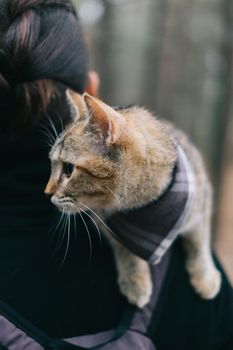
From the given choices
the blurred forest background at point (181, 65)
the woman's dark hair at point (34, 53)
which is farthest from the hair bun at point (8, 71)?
the blurred forest background at point (181, 65)

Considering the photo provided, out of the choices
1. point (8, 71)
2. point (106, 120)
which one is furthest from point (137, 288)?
point (8, 71)

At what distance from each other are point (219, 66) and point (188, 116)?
114cm

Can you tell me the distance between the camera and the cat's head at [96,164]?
4.84 ft

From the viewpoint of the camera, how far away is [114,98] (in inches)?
360

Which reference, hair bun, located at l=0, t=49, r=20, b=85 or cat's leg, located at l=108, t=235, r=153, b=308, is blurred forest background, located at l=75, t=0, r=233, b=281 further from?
hair bun, located at l=0, t=49, r=20, b=85

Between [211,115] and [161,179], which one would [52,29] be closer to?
[161,179]

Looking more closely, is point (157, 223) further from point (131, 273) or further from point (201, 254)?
point (201, 254)

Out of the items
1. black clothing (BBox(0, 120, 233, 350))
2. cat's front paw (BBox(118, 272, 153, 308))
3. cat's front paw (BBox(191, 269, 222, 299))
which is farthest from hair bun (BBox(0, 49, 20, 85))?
cat's front paw (BBox(191, 269, 222, 299))

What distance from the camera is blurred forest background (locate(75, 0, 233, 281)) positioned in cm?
670

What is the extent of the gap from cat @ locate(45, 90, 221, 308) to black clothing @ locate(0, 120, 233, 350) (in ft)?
0.16

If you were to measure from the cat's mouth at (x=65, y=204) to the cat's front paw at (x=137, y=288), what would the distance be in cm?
26

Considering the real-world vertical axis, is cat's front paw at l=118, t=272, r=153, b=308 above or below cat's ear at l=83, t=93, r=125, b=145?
below

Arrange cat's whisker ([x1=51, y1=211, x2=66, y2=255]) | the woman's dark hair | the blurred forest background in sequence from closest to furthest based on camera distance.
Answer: the woman's dark hair < cat's whisker ([x1=51, y1=211, x2=66, y2=255]) < the blurred forest background

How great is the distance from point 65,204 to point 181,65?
632cm
